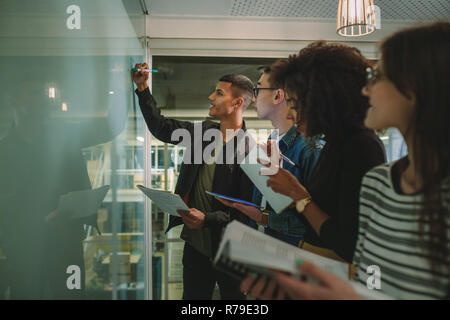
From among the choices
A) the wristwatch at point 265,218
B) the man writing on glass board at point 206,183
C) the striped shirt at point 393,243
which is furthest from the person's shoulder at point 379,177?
the man writing on glass board at point 206,183

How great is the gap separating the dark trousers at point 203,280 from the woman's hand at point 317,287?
3.70ft

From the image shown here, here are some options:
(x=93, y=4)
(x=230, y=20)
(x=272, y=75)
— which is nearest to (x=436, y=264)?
(x=272, y=75)

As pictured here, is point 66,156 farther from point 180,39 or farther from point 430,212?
point 180,39

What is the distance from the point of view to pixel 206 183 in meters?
1.75

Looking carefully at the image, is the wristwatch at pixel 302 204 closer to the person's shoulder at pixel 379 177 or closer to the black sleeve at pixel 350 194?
the black sleeve at pixel 350 194

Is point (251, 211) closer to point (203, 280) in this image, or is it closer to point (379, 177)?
point (203, 280)

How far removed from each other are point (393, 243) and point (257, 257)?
1.19ft

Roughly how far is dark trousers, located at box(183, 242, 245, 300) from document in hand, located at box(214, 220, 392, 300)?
97 centimetres

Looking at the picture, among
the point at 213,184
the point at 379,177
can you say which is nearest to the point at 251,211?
the point at 213,184

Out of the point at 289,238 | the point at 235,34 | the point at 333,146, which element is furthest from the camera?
the point at 235,34

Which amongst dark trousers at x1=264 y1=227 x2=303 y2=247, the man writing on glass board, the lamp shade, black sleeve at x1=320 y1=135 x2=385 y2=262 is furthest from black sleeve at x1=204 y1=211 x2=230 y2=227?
the lamp shade

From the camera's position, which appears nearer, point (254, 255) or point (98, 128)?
point (254, 255)
